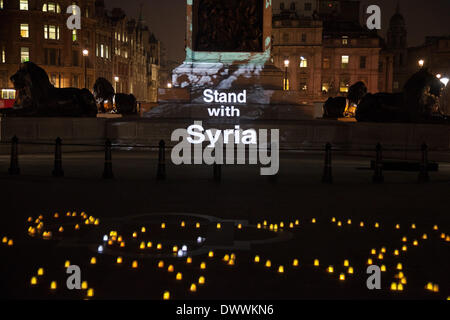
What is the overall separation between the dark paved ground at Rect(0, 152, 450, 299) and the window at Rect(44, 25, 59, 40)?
62765 millimetres

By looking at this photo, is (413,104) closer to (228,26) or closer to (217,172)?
(228,26)

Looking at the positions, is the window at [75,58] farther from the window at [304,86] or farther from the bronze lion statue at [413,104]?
the bronze lion statue at [413,104]

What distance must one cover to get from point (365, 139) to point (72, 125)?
11.5 metres

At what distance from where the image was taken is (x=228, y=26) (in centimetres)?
2830

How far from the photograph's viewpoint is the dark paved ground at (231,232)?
18.5 feet

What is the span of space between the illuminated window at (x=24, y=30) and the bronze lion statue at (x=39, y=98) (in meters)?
52.4

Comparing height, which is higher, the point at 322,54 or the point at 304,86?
the point at 322,54

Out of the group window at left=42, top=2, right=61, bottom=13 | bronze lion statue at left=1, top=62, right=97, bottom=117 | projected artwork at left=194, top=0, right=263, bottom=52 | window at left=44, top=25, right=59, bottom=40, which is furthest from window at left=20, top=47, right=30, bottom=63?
bronze lion statue at left=1, top=62, right=97, bottom=117

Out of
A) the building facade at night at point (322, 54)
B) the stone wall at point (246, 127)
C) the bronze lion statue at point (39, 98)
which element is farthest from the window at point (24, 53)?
the stone wall at point (246, 127)

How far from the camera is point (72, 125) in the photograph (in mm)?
23297

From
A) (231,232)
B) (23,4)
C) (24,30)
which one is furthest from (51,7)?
(231,232)

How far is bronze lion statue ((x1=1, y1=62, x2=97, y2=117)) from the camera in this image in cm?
2328

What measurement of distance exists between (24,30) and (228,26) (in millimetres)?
51137
